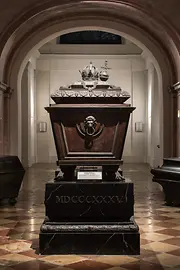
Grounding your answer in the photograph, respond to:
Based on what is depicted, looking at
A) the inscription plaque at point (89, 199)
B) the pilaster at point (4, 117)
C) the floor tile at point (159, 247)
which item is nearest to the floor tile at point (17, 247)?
the inscription plaque at point (89, 199)

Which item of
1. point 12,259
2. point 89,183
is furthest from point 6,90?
point 12,259

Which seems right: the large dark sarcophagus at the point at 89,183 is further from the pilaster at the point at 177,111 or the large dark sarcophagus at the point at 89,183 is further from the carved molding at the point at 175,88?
the pilaster at the point at 177,111

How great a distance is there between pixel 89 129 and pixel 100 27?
6071 mm

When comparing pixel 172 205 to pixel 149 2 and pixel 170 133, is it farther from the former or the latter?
pixel 149 2

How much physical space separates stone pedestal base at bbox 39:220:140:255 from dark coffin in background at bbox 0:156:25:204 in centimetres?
351

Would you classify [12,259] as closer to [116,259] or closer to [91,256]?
[91,256]

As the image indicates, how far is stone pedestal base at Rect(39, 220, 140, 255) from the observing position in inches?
208

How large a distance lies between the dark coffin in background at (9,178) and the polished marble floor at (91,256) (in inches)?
8.3

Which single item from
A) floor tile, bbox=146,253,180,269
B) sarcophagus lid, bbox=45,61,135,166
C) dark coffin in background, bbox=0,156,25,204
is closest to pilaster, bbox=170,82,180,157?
dark coffin in background, bbox=0,156,25,204

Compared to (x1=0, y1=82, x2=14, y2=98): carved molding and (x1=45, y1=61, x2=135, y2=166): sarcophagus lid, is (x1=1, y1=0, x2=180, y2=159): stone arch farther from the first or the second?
(x1=45, y1=61, x2=135, y2=166): sarcophagus lid

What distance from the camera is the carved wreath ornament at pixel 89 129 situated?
17.8 ft

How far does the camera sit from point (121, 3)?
9852 millimetres

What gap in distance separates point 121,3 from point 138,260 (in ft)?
20.5

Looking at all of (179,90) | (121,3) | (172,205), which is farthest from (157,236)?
(121,3)
